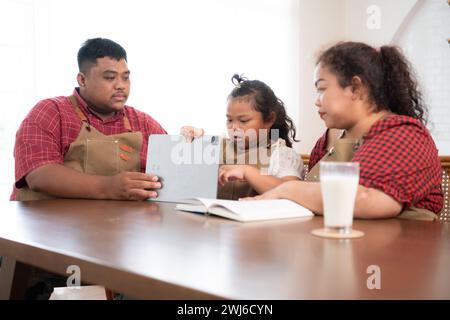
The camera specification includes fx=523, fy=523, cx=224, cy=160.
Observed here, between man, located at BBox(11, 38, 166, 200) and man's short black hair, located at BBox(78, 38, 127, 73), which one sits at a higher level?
man's short black hair, located at BBox(78, 38, 127, 73)

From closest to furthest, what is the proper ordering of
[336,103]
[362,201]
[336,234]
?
[336,234]
[362,201]
[336,103]

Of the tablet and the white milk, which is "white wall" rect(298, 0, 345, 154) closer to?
the tablet

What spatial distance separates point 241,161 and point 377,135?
32.0 inches

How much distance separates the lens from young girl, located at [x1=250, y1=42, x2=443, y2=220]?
1151 millimetres

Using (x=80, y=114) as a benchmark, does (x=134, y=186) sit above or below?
below

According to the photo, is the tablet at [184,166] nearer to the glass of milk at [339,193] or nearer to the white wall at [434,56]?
the glass of milk at [339,193]

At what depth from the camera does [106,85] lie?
1980 millimetres

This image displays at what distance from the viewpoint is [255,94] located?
6.87 ft

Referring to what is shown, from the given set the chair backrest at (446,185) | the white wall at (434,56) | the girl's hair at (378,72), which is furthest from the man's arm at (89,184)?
the white wall at (434,56)

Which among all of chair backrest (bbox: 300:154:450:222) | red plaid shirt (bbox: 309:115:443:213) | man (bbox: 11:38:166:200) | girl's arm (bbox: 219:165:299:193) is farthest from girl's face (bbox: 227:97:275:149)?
red plaid shirt (bbox: 309:115:443:213)

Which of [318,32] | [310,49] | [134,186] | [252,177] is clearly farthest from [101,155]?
[318,32]

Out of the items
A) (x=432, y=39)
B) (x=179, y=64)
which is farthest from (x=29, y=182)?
(x=432, y=39)

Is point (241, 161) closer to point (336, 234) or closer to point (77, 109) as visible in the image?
point (77, 109)
